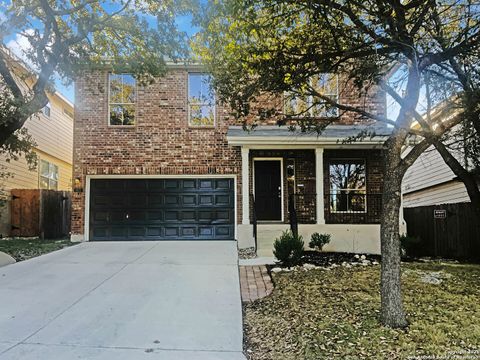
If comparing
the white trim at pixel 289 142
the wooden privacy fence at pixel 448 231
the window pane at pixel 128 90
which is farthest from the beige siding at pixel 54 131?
the wooden privacy fence at pixel 448 231

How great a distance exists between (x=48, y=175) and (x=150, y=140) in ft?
23.1

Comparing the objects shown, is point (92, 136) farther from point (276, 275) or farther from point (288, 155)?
point (276, 275)

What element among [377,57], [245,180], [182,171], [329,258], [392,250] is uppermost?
[377,57]

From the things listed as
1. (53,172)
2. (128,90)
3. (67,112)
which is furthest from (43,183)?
(128,90)

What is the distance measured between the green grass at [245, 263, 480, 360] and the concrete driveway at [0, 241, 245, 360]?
17.5 inches

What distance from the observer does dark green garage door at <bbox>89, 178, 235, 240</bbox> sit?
12531mm

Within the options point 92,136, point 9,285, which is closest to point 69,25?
point 92,136

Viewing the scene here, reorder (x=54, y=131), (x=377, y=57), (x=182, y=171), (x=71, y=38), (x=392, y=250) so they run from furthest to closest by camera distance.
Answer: (x=54, y=131) < (x=182, y=171) < (x=71, y=38) < (x=377, y=57) < (x=392, y=250)

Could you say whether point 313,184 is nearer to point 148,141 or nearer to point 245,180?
point 245,180

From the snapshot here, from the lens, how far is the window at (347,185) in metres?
12.5

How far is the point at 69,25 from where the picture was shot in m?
9.95

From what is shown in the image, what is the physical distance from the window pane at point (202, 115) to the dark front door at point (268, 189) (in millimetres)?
1985

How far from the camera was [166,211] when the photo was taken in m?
12.6

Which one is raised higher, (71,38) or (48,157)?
(71,38)
